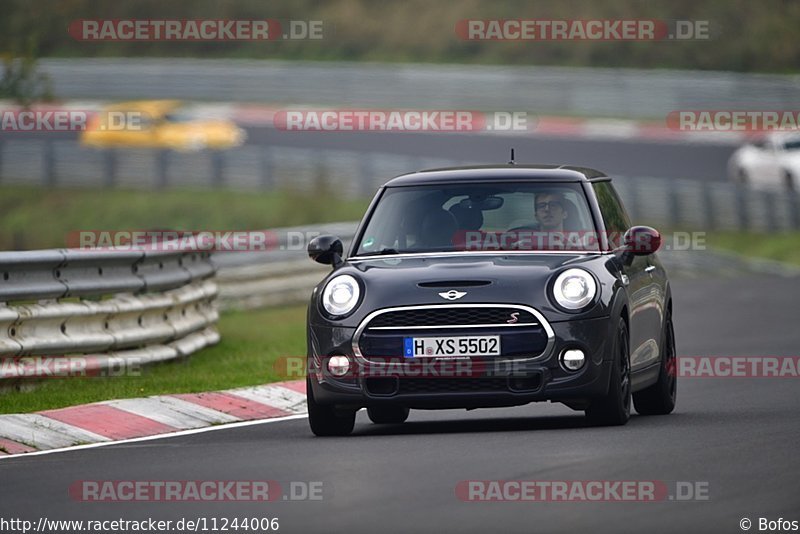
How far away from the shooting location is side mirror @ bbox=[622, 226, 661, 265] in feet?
37.7

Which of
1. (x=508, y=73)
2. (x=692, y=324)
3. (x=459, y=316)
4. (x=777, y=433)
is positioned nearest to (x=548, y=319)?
(x=459, y=316)

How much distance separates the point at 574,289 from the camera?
35.0 feet

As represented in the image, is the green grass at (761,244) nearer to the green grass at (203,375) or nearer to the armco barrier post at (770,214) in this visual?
the armco barrier post at (770,214)

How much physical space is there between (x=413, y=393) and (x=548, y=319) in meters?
0.86

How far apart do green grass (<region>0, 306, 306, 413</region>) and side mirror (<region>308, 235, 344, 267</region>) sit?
2105mm

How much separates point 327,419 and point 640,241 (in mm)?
2169

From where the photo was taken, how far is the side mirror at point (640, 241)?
37.7 ft

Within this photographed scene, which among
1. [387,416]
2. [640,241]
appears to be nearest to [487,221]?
[640,241]

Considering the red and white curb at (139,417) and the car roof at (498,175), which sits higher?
the car roof at (498,175)

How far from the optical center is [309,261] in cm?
2395

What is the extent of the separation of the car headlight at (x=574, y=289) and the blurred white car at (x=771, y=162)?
88.2ft

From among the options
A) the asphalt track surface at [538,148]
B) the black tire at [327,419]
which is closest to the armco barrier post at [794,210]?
the asphalt track surface at [538,148]

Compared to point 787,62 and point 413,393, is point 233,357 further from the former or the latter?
point 787,62

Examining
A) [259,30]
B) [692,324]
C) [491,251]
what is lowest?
[692,324]
